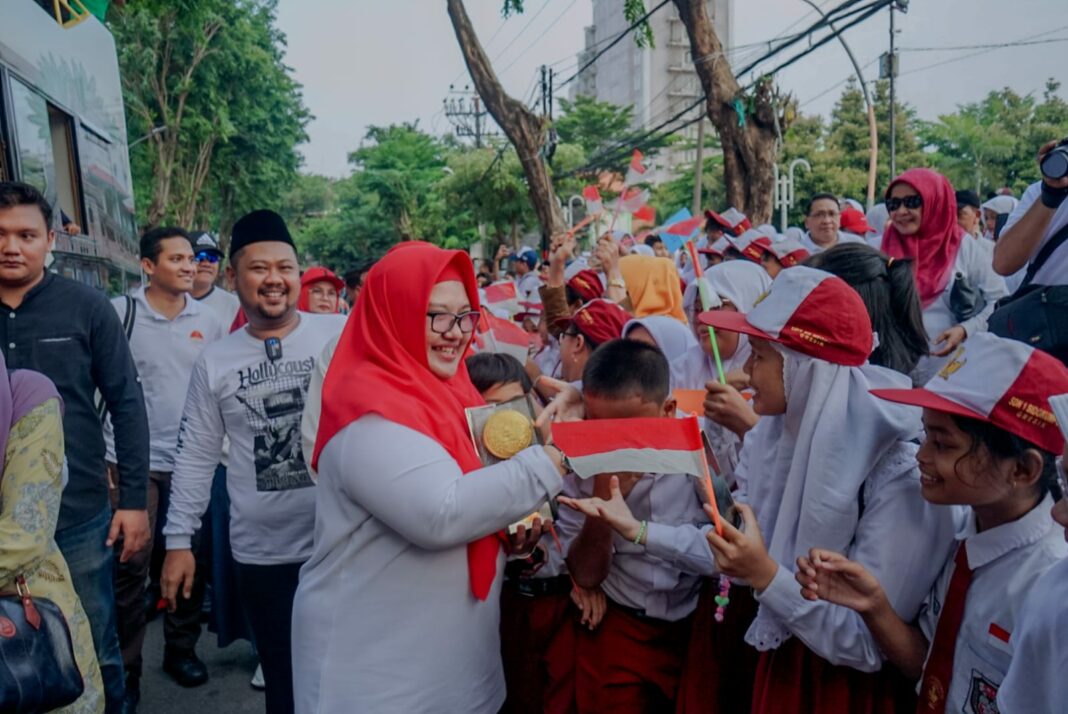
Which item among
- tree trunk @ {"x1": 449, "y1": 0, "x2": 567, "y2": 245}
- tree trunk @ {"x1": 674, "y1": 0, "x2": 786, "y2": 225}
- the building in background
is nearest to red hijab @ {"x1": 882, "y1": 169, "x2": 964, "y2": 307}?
tree trunk @ {"x1": 674, "y1": 0, "x2": 786, "y2": 225}

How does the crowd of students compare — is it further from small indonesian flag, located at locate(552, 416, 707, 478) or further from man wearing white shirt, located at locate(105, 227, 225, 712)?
man wearing white shirt, located at locate(105, 227, 225, 712)

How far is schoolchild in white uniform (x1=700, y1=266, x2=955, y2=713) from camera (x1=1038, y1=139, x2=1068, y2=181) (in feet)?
3.90

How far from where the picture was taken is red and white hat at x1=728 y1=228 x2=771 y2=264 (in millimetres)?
5750

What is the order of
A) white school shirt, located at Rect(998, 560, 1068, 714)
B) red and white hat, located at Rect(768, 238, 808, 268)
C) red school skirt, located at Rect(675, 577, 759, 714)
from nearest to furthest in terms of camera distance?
white school shirt, located at Rect(998, 560, 1068, 714) → red school skirt, located at Rect(675, 577, 759, 714) → red and white hat, located at Rect(768, 238, 808, 268)

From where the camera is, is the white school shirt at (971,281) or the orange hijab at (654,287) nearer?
the white school shirt at (971,281)

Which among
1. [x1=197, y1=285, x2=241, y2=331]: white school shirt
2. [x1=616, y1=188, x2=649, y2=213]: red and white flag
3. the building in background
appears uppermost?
the building in background

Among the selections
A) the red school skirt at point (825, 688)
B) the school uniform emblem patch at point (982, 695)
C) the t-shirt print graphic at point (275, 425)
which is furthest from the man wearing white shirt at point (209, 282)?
the school uniform emblem patch at point (982, 695)

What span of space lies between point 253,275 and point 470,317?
1.30m

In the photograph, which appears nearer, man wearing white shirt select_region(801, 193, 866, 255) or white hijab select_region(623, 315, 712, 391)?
white hijab select_region(623, 315, 712, 391)

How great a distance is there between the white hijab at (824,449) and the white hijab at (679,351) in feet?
4.60

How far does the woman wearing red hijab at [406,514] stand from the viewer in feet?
6.27

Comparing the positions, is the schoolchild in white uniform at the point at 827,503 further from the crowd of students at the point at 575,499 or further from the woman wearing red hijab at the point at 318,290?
the woman wearing red hijab at the point at 318,290

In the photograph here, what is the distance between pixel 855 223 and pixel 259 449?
614cm

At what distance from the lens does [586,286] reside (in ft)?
17.1
